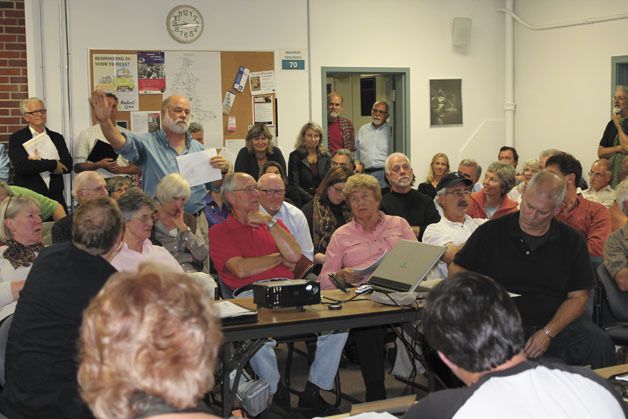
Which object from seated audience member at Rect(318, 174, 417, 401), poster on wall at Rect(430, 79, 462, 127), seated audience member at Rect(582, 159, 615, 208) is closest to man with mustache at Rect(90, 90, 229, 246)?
seated audience member at Rect(318, 174, 417, 401)

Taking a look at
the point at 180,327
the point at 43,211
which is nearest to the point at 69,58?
the point at 43,211

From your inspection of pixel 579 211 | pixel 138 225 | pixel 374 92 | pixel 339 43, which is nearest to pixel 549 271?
pixel 579 211

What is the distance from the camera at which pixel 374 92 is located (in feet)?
35.8

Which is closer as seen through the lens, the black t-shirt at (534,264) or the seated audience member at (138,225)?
the black t-shirt at (534,264)

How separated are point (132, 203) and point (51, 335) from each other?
5.18 feet

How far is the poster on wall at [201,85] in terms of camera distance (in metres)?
8.48

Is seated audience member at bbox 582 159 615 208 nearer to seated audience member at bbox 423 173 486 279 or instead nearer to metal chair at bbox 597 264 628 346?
seated audience member at bbox 423 173 486 279

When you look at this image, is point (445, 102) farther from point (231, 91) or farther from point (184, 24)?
point (184, 24)

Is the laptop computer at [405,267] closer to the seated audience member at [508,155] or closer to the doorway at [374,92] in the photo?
the doorway at [374,92]

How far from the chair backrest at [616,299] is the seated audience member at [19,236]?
313 cm

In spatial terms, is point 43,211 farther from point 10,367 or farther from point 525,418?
point 525,418

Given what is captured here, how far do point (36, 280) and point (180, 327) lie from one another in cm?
151

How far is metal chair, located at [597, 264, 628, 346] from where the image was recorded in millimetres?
4516

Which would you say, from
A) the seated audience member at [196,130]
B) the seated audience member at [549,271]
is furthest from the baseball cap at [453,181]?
the seated audience member at [196,130]
